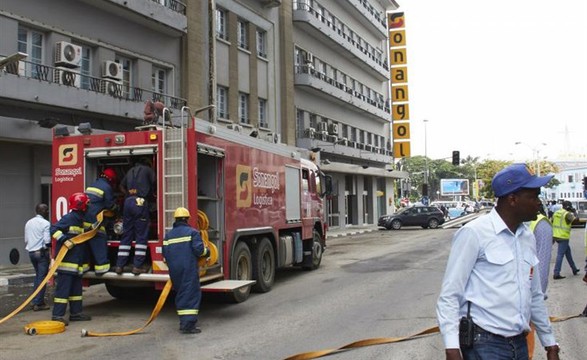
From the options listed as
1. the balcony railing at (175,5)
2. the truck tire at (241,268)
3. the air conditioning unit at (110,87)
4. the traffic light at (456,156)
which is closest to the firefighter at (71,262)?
the truck tire at (241,268)

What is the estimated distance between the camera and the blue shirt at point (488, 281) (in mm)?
2764

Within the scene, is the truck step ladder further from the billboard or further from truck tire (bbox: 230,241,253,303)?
the billboard

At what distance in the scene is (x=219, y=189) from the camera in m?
9.12

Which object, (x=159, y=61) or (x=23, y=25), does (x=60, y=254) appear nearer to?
(x=23, y=25)

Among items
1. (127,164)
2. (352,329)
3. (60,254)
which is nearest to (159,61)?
(127,164)

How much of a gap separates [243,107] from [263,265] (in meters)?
17.0

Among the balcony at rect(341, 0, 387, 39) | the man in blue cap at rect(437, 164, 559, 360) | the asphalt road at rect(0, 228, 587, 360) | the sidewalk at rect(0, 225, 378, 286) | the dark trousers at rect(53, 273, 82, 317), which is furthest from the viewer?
the balcony at rect(341, 0, 387, 39)

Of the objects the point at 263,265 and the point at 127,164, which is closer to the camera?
the point at 127,164

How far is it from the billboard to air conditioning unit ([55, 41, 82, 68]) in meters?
80.9

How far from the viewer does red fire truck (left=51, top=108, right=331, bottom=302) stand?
26.4ft

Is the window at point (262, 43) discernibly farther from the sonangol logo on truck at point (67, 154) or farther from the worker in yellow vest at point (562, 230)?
the sonangol logo on truck at point (67, 154)

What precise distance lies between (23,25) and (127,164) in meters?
9.29

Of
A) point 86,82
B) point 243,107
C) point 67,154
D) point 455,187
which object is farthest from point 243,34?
point 455,187

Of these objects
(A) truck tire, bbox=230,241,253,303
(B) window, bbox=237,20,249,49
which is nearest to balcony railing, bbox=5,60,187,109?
(B) window, bbox=237,20,249,49
